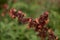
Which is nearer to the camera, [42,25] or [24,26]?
[42,25]

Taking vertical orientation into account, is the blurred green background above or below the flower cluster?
below

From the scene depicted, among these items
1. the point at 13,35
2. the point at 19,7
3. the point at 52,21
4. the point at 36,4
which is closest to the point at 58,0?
the point at 36,4

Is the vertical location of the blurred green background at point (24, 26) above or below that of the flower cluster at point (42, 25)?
below

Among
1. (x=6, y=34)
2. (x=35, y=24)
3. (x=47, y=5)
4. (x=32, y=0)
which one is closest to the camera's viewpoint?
(x=35, y=24)

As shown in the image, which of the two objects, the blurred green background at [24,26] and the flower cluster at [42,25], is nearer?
the flower cluster at [42,25]

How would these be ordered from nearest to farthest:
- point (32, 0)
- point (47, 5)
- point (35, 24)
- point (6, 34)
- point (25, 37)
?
point (35, 24), point (6, 34), point (25, 37), point (47, 5), point (32, 0)

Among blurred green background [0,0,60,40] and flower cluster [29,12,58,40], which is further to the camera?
blurred green background [0,0,60,40]

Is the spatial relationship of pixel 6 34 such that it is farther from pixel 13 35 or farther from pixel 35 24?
pixel 35 24

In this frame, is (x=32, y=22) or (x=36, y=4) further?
(x=36, y=4)

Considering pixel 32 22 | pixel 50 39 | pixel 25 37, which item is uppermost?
pixel 32 22

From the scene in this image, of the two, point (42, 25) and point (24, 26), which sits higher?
point (42, 25)

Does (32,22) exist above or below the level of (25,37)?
above
